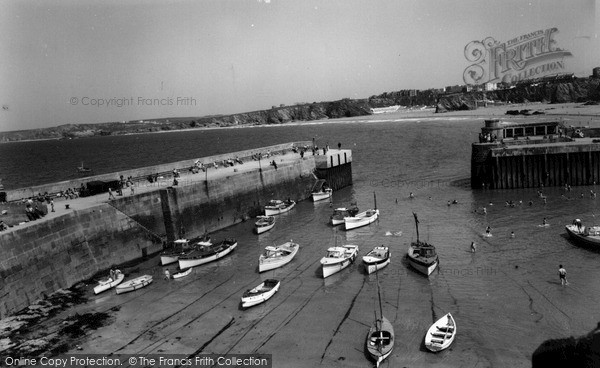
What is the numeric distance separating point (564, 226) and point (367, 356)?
2766 cm

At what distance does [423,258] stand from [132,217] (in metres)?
23.5

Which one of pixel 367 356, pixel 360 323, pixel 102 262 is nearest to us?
pixel 367 356

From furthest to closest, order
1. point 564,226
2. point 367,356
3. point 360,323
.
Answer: point 564,226
point 360,323
point 367,356

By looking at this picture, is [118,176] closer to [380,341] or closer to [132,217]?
[132,217]

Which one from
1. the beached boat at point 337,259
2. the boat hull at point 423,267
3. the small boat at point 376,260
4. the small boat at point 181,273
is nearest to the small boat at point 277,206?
the beached boat at point 337,259

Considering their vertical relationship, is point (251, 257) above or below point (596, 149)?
below

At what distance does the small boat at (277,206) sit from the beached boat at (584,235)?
27.7 metres

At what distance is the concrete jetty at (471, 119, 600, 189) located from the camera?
56.1 meters

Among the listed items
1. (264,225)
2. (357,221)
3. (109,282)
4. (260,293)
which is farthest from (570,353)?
(264,225)

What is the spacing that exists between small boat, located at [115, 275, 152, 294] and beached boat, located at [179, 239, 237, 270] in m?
3.23

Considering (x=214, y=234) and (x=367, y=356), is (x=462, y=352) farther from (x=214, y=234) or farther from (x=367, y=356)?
(x=214, y=234)

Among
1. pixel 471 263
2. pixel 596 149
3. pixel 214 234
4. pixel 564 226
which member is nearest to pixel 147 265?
pixel 214 234

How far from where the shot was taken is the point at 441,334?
22.3 m

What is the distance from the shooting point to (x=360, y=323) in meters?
24.9
